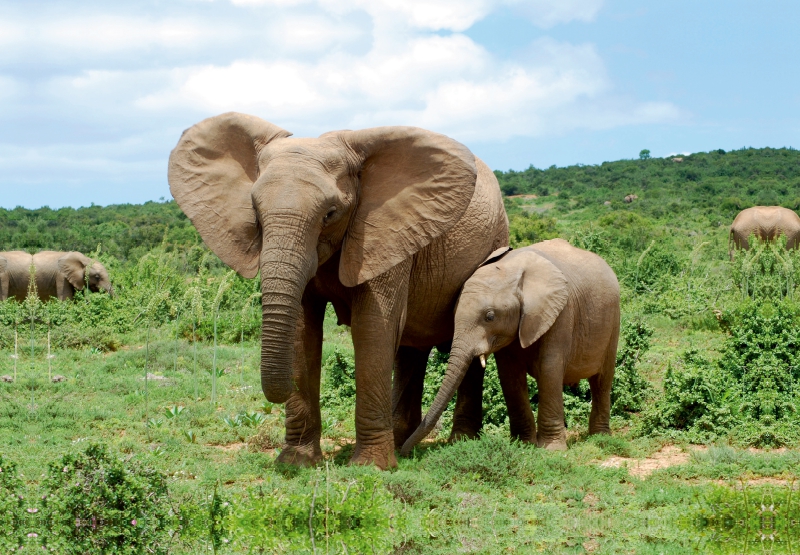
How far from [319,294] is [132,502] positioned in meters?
2.71

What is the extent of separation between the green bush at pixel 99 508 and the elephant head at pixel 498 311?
9.22 feet

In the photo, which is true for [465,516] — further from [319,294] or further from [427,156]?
→ [427,156]

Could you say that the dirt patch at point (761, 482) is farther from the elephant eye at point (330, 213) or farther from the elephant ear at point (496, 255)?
the elephant eye at point (330, 213)

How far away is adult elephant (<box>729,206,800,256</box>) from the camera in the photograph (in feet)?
69.8

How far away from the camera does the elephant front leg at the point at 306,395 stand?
688 centimetres

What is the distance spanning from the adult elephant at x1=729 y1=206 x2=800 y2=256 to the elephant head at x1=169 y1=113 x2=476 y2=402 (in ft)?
53.0

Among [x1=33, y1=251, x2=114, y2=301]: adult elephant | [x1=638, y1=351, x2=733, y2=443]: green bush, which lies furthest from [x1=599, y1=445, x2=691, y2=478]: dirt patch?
[x1=33, y1=251, x2=114, y2=301]: adult elephant

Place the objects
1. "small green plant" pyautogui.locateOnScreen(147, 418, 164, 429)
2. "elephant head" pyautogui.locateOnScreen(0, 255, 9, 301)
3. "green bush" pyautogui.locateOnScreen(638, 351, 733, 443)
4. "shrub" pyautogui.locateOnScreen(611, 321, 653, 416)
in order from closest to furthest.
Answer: "green bush" pyautogui.locateOnScreen(638, 351, 733, 443) → "small green plant" pyautogui.locateOnScreen(147, 418, 164, 429) → "shrub" pyautogui.locateOnScreen(611, 321, 653, 416) → "elephant head" pyautogui.locateOnScreen(0, 255, 9, 301)

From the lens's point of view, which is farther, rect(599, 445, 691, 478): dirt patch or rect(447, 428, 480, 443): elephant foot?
rect(447, 428, 480, 443): elephant foot

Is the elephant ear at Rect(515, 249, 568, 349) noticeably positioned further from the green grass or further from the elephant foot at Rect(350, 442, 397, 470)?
the elephant foot at Rect(350, 442, 397, 470)

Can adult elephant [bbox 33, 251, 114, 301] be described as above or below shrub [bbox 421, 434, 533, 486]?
above

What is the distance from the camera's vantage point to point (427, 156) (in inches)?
263

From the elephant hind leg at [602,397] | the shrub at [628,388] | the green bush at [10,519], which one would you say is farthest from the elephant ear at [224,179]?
the shrub at [628,388]

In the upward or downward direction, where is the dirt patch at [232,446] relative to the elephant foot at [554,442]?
downward
